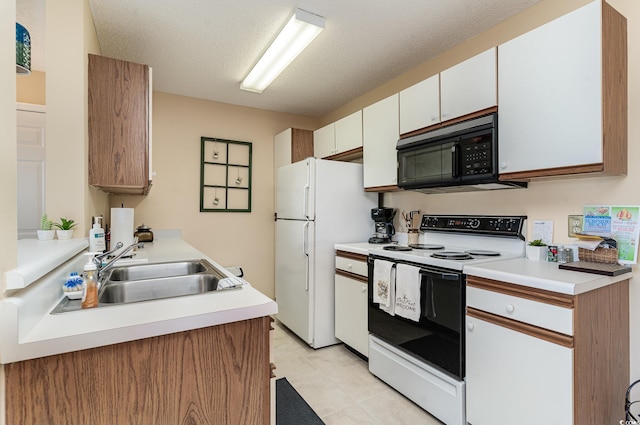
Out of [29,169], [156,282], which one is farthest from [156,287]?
[29,169]

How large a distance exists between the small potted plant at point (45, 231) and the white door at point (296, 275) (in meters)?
1.79

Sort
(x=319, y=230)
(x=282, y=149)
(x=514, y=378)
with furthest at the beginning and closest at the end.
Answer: (x=282, y=149) → (x=319, y=230) → (x=514, y=378)

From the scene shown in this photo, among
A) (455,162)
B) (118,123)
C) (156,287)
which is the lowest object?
(156,287)

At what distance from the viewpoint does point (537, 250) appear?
75.6 inches

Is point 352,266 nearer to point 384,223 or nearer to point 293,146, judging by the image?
point 384,223

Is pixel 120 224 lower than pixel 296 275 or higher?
higher

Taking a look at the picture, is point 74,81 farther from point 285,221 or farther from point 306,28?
point 285,221

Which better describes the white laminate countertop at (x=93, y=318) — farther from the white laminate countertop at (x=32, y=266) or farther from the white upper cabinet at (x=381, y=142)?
the white upper cabinet at (x=381, y=142)

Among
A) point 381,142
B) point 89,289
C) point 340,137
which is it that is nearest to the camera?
point 89,289

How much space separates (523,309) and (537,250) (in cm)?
61

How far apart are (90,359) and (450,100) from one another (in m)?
2.31

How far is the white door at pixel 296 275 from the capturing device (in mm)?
2896

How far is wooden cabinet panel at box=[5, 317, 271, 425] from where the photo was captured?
82cm

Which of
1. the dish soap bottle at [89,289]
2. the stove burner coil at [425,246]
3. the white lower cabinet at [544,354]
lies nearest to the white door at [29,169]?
the dish soap bottle at [89,289]
